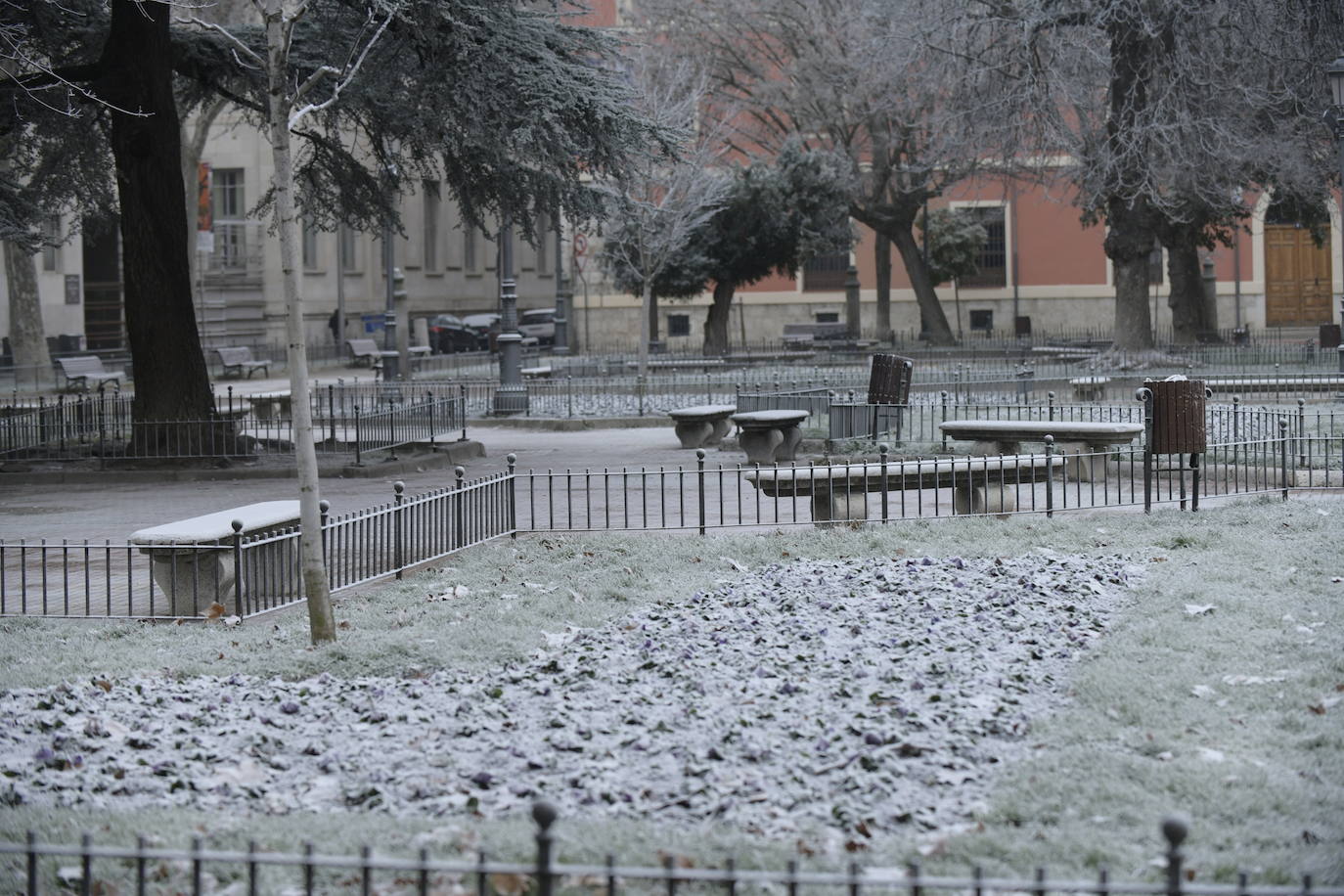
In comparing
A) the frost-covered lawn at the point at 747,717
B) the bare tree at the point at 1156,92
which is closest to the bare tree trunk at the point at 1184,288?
the bare tree at the point at 1156,92

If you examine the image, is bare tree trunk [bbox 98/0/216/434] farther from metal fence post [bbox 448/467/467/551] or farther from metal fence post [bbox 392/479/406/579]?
metal fence post [bbox 392/479/406/579]

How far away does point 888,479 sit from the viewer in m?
12.7

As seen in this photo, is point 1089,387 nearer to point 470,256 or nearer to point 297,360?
point 297,360

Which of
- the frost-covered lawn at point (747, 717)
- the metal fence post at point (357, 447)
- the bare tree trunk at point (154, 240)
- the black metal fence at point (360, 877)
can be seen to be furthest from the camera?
the bare tree trunk at point (154, 240)

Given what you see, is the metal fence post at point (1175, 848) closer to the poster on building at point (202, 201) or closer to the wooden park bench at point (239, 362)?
the wooden park bench at point (239, 362)

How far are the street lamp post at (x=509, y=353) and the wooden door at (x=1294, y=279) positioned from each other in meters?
33.3

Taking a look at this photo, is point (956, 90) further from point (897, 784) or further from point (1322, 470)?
point (897, 784)

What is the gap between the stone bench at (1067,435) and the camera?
51.6 feet

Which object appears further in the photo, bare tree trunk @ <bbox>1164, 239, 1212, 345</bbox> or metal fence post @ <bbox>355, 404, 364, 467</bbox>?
bare tree trunk @ <bbox>1164, 239, 1212, 345</bbox>

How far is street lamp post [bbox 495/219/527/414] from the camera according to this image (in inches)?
1080

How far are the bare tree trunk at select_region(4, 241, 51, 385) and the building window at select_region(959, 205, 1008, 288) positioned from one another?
29.0 m

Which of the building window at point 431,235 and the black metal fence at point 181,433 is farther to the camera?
the building window at point 431,235

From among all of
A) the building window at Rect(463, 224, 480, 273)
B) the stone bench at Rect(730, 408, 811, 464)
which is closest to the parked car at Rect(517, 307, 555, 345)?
the building window at Rect(463, 224, 480, 273)

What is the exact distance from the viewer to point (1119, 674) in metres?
7.33
